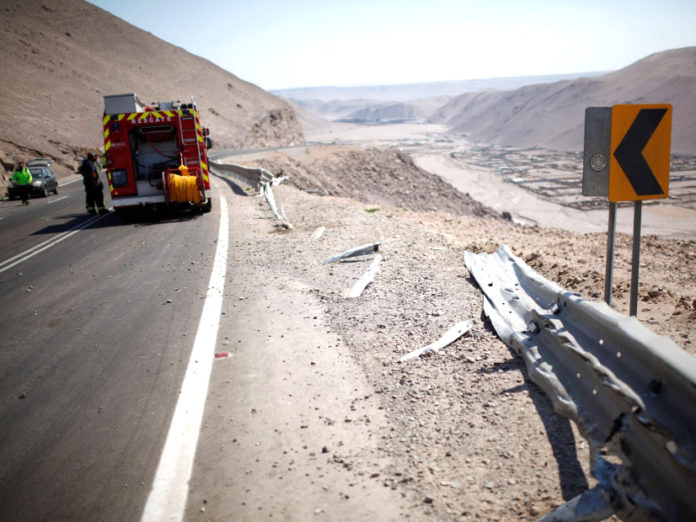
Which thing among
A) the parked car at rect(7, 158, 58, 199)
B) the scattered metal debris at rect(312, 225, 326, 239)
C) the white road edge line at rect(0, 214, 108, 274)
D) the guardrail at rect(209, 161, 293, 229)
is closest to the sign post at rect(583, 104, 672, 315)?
the scattered metal debris at rect(312, 225, 326, 239)

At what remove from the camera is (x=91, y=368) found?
17.5ft

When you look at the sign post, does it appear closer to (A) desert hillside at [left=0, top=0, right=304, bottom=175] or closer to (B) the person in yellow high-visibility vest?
(B) the person in yellow high-visibility vest

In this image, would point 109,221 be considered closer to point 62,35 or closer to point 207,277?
point 207,277

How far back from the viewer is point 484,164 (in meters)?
86.8

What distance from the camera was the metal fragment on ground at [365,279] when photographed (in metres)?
6.98

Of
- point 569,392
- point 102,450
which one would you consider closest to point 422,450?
point 569,392

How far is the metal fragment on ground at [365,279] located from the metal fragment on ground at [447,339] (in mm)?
1820

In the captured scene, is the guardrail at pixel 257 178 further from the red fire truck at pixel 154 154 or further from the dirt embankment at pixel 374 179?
the dirt embankment at pixel 374 179

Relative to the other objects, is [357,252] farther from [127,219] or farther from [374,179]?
[374,179]

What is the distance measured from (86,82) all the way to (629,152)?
77967mm

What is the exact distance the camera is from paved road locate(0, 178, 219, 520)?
350 cm

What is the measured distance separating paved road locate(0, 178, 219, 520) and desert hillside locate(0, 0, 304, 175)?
28.8m

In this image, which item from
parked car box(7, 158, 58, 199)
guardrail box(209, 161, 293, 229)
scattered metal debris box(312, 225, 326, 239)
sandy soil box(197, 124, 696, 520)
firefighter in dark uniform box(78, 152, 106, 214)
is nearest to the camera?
sandy soil box(197, 124, 696, 520)

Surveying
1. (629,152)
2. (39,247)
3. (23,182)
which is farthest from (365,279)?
(23,182)
